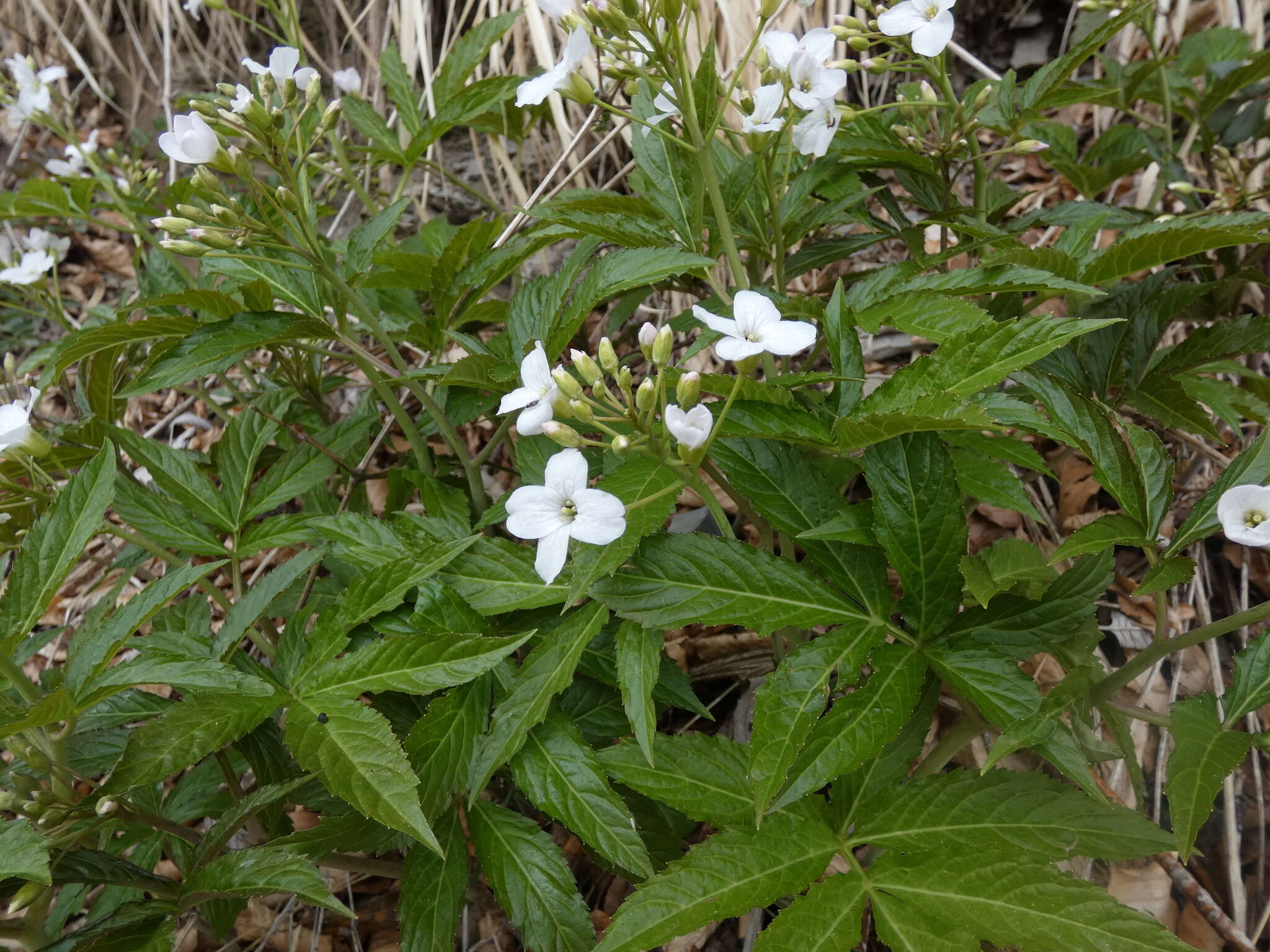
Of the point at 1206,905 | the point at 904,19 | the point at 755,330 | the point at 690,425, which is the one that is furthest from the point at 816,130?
the point at 1206,905

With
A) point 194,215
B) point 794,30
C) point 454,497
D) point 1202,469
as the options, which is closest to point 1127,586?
point 1202,469

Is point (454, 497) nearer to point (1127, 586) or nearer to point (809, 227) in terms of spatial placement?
point (809, 227)

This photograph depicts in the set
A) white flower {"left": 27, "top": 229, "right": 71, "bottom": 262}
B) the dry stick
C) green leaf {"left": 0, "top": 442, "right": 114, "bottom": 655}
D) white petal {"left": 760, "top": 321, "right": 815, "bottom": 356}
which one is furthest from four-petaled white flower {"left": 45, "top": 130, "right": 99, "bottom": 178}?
the dry stick

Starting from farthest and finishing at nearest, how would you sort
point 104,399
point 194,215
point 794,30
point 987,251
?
point 794,30
point 104,399
point 987,251
point 194,215

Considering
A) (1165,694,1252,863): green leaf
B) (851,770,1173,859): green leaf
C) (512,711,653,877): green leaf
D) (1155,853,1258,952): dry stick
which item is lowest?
(1155,853,1258,952): dry stick

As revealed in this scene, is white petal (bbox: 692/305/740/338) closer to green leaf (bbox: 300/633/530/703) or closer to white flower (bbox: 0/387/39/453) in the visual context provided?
green leaf (bbox: 300/633/530/703)

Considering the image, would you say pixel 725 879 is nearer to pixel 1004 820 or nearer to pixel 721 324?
pixel 1004 820
